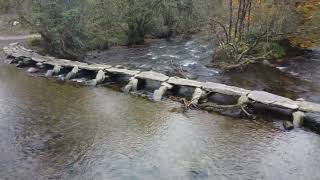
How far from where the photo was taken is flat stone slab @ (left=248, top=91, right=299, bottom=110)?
12.6 m

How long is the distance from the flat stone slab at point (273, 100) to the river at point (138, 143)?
662 millimetres

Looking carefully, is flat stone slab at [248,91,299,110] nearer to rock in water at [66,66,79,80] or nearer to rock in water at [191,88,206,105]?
rock in water at [191,88,206,105]

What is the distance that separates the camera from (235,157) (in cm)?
1008

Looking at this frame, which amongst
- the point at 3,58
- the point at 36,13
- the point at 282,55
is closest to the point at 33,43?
the point at 3,58

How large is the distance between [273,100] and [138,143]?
492 centimetres

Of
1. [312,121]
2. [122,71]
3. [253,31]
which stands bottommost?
[312,121]

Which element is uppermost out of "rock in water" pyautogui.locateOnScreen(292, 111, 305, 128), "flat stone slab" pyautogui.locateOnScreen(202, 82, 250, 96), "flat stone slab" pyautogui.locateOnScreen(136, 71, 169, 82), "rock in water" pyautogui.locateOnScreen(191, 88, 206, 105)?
"flat stone slab" pyautogui.locateOnScreen(136, 71, 169, 82)

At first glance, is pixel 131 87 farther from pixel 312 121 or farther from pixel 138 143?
pixel 312 121

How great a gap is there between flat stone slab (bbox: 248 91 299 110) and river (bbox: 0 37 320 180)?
66 cm

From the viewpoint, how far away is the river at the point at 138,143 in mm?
9398

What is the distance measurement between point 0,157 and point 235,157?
5922 mm

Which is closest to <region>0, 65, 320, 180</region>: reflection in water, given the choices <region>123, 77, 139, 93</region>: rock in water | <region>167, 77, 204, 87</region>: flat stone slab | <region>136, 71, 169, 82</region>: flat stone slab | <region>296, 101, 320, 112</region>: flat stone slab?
<region>296, 101, 320, 112</region>: flat stone slab

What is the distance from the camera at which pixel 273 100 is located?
13039 mm

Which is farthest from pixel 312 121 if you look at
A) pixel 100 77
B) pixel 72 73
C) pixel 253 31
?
pixel 72 73
